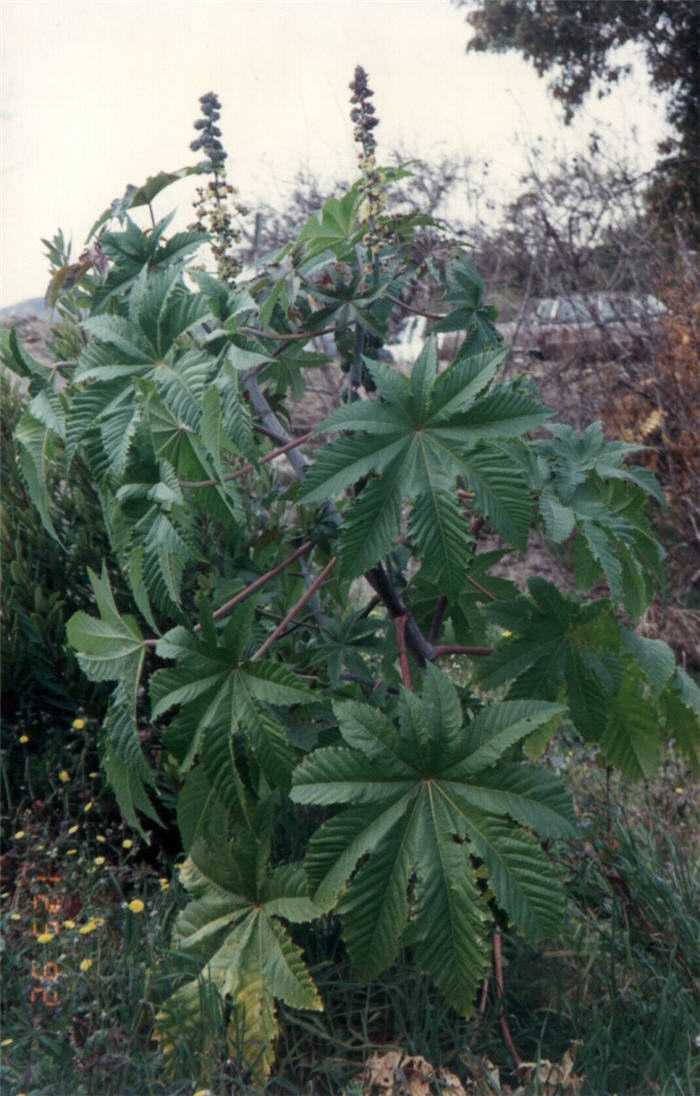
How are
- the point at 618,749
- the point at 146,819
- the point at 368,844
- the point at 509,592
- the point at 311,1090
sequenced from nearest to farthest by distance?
the point at 368,844, the point at 311,1090, the point at 618,749, the point at 509,592, the point at 146,819

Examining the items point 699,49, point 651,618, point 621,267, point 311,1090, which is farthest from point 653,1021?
point 699,49

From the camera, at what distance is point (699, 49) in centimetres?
1076

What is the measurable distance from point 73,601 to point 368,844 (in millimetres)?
1660

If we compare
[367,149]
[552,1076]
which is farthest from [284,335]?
[552,1076]

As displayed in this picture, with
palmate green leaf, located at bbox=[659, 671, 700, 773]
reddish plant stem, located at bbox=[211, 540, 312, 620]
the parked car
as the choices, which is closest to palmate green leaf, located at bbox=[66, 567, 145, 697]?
reddish plant stem, located at bbox=[211, 540, 312, 620]

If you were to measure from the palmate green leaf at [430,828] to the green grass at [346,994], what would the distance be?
42 cm

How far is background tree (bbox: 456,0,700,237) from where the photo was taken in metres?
10.7

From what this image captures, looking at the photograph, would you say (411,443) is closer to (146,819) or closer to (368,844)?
(368,844)

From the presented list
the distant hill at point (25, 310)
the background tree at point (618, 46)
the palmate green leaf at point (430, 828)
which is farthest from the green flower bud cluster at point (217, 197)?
the background tree at point (618, 46)

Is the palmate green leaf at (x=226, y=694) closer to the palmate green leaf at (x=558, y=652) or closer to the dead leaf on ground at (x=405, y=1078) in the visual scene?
the palmate green leaf at (x=558, y=652)

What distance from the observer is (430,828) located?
1810 millimetres

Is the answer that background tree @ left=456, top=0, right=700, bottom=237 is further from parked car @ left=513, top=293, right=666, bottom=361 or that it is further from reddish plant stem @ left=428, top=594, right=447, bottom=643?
reddish plant stem @ left=428, top=594, right=447, bottom=643

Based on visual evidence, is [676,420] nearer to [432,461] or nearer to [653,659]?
[653,659]

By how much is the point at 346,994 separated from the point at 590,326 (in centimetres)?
552
